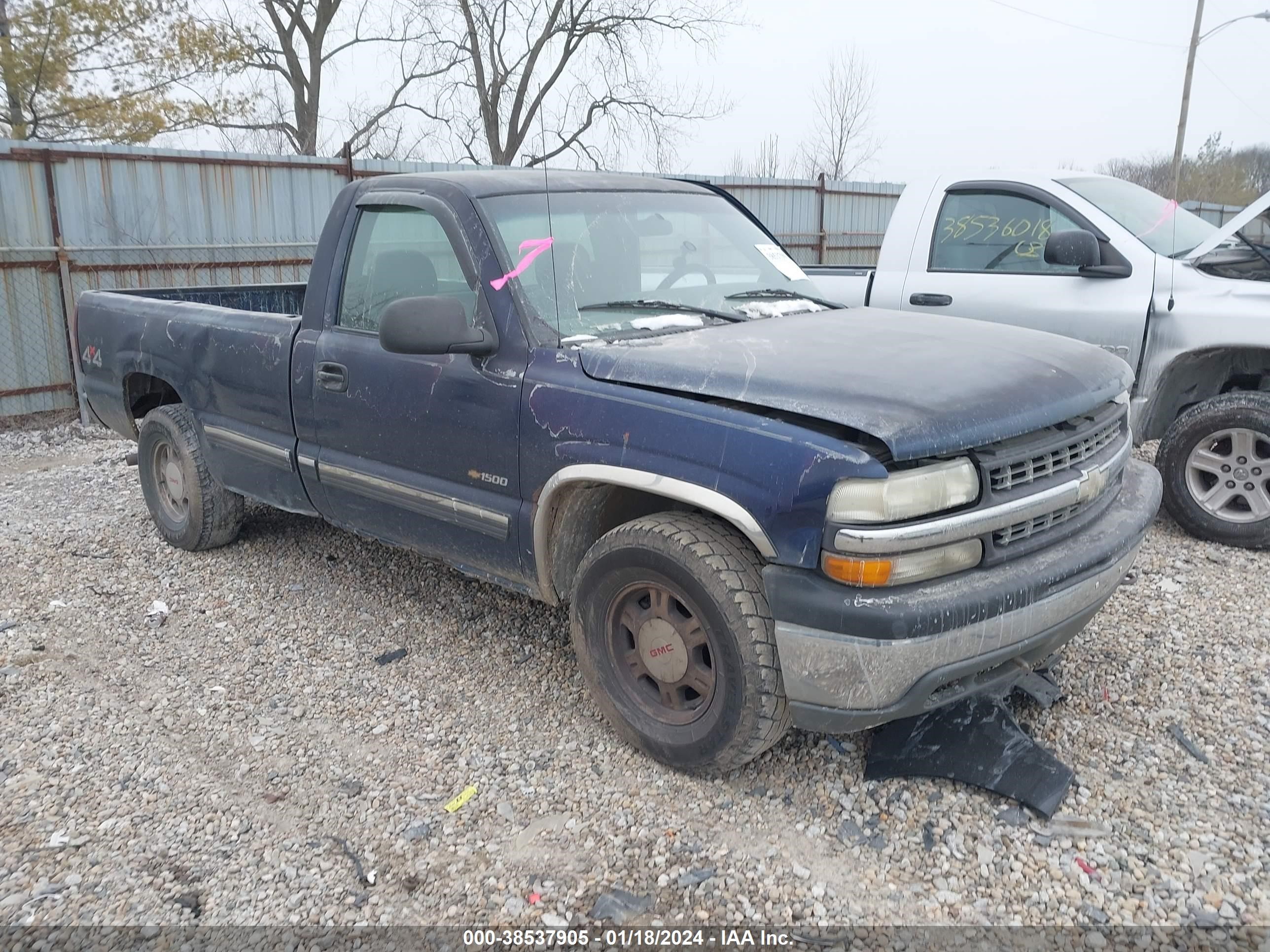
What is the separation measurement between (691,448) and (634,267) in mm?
1161

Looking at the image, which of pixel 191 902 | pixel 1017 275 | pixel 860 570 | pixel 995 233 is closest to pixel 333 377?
pixel 191 902

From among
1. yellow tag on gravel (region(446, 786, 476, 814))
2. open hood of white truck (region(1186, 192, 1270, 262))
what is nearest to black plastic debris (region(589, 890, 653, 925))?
yellow tag on gravel (region(446, 786, 476, 814))

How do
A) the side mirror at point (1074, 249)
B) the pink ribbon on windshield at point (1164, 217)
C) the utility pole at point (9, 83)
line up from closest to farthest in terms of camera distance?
the side mirror at point (1074, 249) < the pink ribbon on windshield at point (1164, 217) < the utility pole at point (9, 83)

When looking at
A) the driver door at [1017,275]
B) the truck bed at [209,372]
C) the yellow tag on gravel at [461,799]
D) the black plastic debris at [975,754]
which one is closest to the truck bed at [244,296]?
the truck bed at [209,372]

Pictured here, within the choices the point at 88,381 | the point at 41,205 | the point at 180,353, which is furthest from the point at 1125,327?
the point at 41,205

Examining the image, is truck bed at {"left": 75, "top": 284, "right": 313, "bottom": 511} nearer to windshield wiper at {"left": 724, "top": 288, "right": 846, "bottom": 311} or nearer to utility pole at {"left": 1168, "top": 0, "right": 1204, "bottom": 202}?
windshield wiper at {"left": 724, "top": 288, "right": 846, "bottom": 311}

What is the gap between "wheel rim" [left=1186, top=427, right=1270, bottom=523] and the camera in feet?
16.7

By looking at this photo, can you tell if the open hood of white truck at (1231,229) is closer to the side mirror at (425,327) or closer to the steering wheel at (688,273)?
the steering wheel at (688,273)

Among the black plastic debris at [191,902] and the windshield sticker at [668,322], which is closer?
the black plastic debris at [191,902]

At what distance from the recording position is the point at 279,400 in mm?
4422

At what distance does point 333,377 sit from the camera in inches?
161

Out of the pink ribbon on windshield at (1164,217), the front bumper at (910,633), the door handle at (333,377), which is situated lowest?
the front bumper at (910,633)

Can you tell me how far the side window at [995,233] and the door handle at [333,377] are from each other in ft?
12.1

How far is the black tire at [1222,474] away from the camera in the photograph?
505 cm
